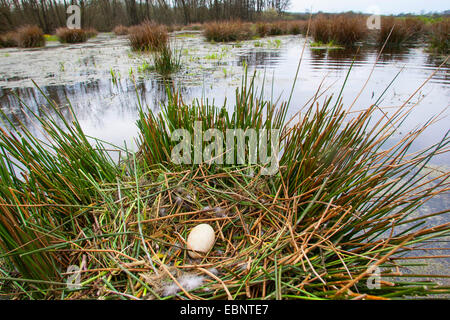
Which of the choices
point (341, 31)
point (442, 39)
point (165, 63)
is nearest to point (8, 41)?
point (165, 63)

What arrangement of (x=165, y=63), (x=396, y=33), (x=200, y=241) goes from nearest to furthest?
(x=200, y=241), (x=165, y=63), (x=396, y=33)

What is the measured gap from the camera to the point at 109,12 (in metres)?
30.1

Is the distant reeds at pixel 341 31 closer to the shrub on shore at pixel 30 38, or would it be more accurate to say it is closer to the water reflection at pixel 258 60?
the water reflection at pixel 258 60

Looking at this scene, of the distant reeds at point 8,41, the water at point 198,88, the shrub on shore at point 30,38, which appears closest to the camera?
the water at point 198,88

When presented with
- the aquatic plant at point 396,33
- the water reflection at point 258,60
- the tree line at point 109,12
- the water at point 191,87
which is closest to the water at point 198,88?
the water at point 191,87

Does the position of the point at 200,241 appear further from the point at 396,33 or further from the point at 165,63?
the point at 396,33

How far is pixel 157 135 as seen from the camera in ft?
5.69

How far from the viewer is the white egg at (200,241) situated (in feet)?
3.79

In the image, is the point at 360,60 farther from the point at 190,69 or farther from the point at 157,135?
the point at 157,135

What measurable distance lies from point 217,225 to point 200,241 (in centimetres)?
18

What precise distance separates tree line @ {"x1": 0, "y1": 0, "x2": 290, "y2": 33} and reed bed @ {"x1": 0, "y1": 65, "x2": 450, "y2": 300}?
2176 cm

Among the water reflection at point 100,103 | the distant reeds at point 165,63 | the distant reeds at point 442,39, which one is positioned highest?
the distant reeds at point 442,39

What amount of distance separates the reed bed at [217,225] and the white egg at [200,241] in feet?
0.19

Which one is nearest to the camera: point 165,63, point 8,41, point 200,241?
point 200,241
